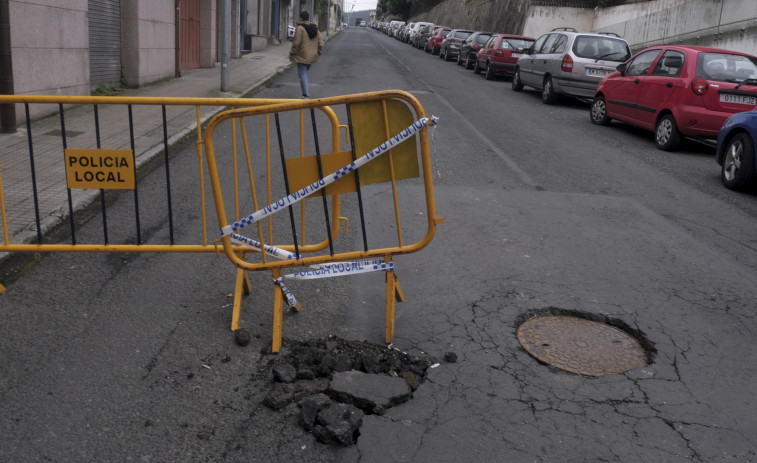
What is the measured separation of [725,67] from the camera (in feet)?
38.4

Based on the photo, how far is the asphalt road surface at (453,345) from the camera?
339cm

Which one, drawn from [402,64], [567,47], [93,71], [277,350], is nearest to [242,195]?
[277,350]

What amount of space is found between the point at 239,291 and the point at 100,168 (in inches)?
Answer: 55.1

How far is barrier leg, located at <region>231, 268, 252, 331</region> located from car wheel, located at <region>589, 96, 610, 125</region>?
1133cm

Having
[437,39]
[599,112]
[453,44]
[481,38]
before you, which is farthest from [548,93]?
[437,39]

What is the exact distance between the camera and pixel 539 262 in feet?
19.7

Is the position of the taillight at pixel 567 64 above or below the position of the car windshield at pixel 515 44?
below

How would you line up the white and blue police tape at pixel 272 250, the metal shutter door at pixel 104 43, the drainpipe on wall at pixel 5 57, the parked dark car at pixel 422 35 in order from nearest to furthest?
the white and blue police tape at pixel 272 250 → the drainpipe on wall at pixel 5 57 → the metal shutter door at pixel 104 43 → the parked dark car at pixel 422 35

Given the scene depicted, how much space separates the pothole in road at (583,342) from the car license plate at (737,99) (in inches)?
310

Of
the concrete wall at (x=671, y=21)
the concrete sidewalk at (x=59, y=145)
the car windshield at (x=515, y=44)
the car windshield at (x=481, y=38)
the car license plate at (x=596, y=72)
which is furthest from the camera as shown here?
the car windshield at (x=481, y=38)

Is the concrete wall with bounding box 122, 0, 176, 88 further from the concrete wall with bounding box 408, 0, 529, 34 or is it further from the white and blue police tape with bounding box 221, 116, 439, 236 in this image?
the concrete wall with bounding box 408, 0, 529, 34

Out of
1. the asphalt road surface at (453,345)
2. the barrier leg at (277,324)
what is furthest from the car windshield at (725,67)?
the barrier leg at (277,324)

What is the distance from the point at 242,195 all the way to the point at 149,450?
4.67 metres

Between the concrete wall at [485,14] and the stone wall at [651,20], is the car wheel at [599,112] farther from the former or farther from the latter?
the concrete wall at [485,14]
